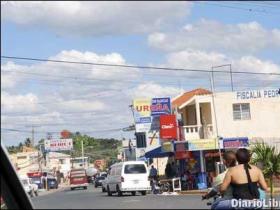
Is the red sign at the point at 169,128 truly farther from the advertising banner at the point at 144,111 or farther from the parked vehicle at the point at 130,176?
the parked vehicle at the point at 130,176

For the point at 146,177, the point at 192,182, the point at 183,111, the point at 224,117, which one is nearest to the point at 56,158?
the point at 183,111

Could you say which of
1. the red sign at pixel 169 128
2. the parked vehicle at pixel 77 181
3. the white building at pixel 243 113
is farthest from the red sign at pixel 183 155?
the parked vehicle at pixel 77 181

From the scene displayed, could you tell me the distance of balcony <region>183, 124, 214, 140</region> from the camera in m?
47.1

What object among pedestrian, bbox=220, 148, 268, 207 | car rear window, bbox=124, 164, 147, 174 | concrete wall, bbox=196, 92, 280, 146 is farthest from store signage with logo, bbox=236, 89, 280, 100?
pedestrian, bbox=220, 148, 268, 207

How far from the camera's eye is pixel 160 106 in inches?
1964

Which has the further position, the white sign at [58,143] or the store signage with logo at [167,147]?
the store signage with logo at [167,147]

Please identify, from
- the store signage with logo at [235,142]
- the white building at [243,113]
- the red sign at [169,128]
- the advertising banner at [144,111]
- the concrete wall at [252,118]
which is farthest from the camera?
the advertising banner at [144,111]

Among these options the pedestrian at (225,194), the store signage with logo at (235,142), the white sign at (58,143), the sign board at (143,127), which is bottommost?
the pedestrian at (225,194)

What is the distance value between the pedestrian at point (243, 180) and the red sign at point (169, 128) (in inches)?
1518

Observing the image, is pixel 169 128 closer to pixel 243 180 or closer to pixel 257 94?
pixel 257 94

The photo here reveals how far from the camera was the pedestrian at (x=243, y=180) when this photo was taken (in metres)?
6.96

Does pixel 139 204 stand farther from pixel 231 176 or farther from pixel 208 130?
pixel 208 130

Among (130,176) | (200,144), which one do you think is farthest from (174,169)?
(130,176)

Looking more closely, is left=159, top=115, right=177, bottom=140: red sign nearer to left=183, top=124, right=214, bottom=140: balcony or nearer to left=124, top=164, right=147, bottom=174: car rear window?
left=183, top=124, right=214, bottom=140: balcony
